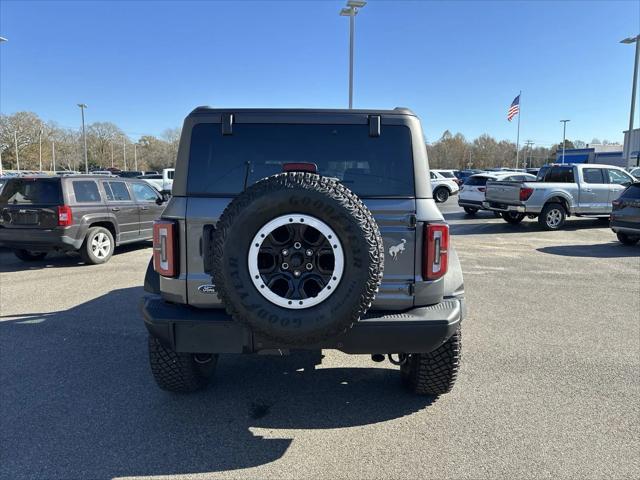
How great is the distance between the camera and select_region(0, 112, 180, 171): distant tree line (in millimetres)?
89188

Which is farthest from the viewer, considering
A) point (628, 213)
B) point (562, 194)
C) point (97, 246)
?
point (562, 194)

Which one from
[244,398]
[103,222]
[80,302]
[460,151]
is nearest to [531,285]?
[244,398]

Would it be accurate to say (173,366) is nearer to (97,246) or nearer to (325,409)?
(325,409)

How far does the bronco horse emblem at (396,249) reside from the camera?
Answer: 115 inches

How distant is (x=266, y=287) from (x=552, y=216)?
13.7 meters

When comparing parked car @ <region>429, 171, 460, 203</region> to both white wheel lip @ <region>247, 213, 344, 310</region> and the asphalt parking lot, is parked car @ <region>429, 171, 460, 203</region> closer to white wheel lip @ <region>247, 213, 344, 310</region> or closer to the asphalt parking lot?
the asphalt parking lot

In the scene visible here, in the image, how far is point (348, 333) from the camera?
278cm

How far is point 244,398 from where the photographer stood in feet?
11.7

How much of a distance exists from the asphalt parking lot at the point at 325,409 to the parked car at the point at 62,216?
279 centimetres

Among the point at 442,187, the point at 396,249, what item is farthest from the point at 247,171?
the point at 442,187

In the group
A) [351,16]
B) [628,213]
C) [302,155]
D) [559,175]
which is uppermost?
[351,16]

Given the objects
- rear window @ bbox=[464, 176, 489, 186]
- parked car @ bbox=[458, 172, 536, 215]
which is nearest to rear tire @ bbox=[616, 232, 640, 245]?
parked car @ bbox=[458, 172, 536, 215]

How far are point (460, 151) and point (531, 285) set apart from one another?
4347 inches

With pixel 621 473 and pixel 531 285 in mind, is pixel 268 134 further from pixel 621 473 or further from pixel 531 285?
pixel 531 285
